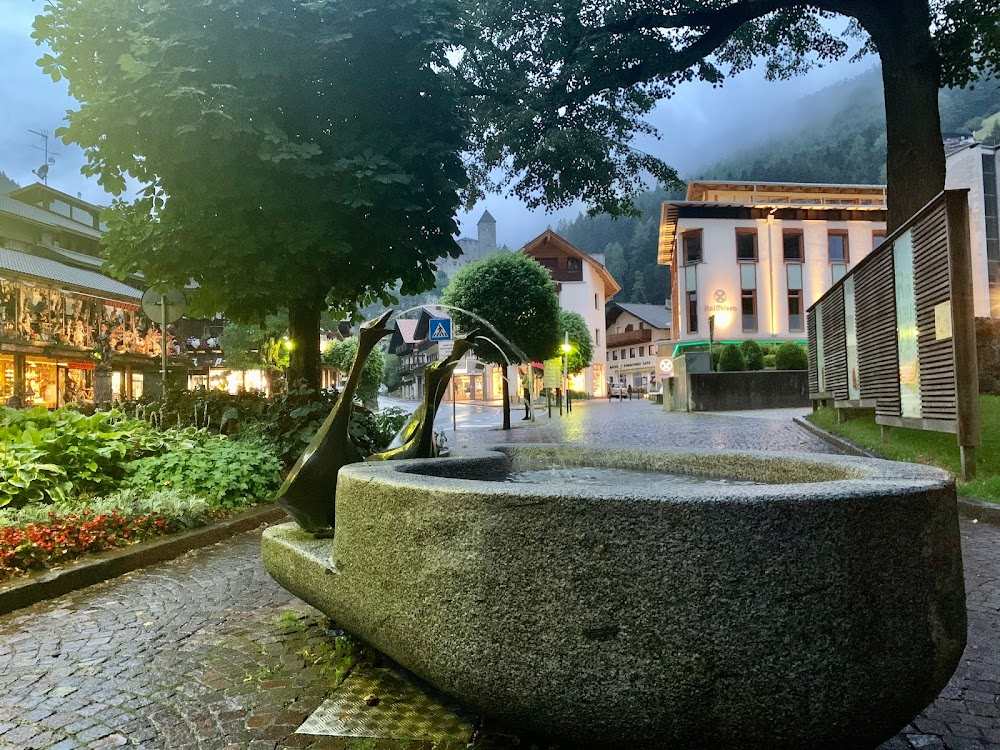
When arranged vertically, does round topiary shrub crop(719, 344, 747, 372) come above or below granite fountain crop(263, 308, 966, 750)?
above

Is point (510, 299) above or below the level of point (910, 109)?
below

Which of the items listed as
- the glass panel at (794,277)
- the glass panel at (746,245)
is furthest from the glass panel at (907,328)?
the glass panel at (794,277)

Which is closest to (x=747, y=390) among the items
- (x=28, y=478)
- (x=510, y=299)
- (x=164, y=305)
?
(x=510, y=299)

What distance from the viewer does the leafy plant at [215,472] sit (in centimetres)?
697

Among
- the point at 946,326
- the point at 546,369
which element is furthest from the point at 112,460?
the point at 546,369

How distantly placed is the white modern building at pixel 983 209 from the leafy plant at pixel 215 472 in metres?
43.0

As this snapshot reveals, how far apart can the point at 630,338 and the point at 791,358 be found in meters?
44.0

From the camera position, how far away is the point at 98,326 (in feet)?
94.2

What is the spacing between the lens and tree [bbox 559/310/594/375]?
50938 mm

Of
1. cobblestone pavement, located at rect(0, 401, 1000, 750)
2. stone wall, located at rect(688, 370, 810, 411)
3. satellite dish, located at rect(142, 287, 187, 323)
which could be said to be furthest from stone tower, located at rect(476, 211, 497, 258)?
cobblestone pavement, located at rect(0, 401, 1000, 750)

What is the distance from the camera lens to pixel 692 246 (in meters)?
42.4

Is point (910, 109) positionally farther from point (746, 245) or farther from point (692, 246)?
point (746, 245)

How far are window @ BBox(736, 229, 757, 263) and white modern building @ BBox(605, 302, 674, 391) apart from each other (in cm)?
2310

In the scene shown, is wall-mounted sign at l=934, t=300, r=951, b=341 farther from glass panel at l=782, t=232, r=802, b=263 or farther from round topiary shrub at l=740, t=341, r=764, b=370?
glass panel at l=782, t=232, r=802, b=263
